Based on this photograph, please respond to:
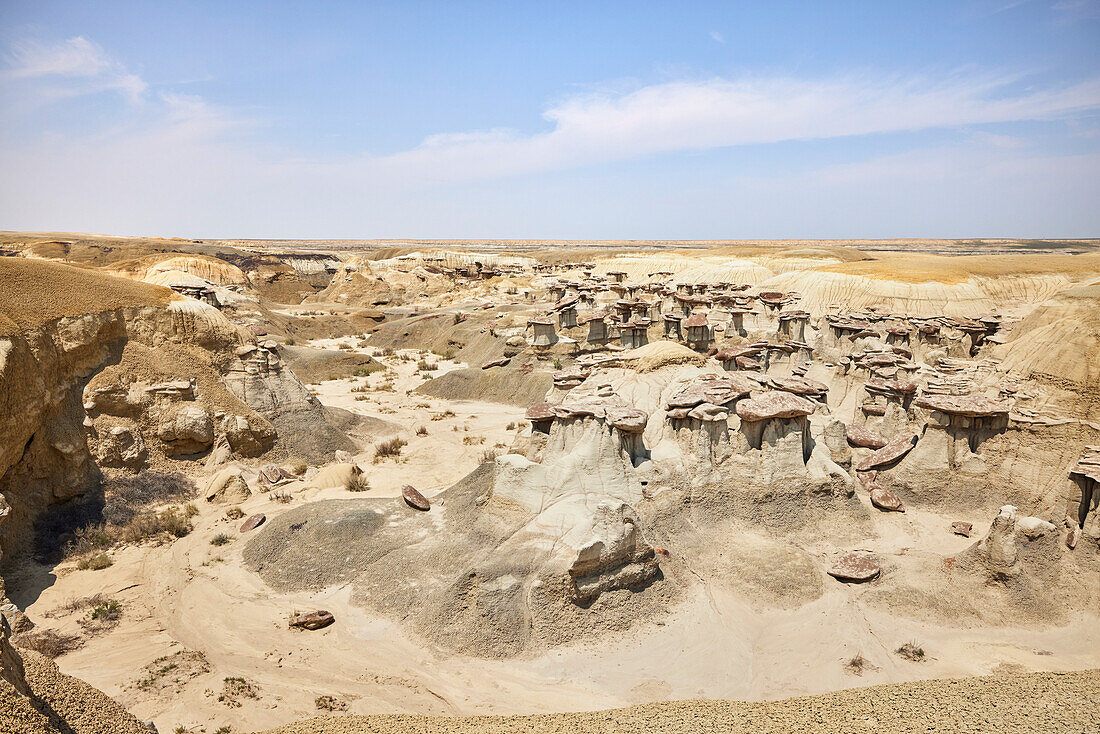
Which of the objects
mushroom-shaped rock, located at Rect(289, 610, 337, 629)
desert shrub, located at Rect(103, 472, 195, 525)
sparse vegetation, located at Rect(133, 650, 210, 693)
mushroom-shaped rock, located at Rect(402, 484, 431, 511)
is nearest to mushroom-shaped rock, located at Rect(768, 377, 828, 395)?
mushroom-shaped rock, located at Rect(402, 484, 431, 511)

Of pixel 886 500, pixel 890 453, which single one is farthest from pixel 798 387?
pixel 886 500

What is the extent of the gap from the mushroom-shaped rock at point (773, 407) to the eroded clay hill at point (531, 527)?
7 centimetres

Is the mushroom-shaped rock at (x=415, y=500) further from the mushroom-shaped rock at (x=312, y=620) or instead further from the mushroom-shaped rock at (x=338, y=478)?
the mushroom-shaped rock at (x=312, y=620)

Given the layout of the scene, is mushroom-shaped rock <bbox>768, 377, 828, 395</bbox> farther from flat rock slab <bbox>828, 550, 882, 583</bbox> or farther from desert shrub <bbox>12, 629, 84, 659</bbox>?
desert shrub <bbox>12, 629, 84, 659</bbox>

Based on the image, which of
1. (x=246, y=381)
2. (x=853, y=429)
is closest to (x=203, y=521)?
(x=246, y=381)

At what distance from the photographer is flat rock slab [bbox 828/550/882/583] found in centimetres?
1188

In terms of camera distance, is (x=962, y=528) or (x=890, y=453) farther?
(x=890, y=453)

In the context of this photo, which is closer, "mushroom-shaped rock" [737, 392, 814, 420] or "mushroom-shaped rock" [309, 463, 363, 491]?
"mushroom-shaped rock" [737, 392, 814, 420]

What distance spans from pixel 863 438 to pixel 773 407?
14.4 ft

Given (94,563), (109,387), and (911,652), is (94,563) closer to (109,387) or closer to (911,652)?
(109,387)

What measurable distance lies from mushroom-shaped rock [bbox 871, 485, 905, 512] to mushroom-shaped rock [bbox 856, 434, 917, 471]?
895 mm

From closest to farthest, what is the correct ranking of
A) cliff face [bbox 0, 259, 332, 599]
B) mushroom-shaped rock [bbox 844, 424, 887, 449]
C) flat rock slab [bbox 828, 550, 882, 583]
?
1. flat rock slab [bbox 828, 550, 882, 583]
2. cliff face [bbox 0, 259, 332, 599]
3. mushroom-shaped rock [bbox 844, 424, 887, 449]

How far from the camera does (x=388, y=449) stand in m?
20.1

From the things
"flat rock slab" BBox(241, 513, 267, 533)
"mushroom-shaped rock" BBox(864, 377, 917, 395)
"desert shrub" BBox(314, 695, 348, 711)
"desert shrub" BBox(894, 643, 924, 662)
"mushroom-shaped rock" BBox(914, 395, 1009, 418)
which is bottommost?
"desert shrub" BBox(894, 643, 924, 662)
